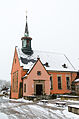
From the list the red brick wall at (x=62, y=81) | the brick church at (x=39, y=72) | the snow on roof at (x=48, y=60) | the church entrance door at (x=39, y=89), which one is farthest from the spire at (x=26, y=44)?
the church entrance door at (x=39, y=89)

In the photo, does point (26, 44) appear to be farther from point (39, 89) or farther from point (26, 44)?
point (39, 89)

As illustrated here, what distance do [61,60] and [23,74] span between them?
11.4 m

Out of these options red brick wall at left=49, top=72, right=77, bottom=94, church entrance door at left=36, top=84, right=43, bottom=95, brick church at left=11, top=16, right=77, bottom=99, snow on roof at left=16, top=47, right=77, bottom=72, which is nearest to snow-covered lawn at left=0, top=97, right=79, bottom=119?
brick church at left=11, top=16, right=77, bottom=99

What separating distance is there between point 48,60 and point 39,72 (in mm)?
7012

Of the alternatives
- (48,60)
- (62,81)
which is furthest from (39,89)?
(48,60)

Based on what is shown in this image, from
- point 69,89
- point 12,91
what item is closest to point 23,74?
point 12,91

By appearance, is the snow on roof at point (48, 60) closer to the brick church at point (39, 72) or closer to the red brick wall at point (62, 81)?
the brick church at point (39, 72)

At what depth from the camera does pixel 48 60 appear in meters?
36.5

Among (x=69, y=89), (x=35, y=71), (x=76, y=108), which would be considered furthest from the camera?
(x=69, y=89)

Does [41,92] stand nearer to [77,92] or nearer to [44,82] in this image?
[44,82]

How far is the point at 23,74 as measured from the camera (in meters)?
31.5

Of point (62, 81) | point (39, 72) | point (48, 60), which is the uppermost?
point (48, 60)

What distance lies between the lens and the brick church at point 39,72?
2977 centimetres

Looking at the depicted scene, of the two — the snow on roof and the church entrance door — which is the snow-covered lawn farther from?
the snow on roof
